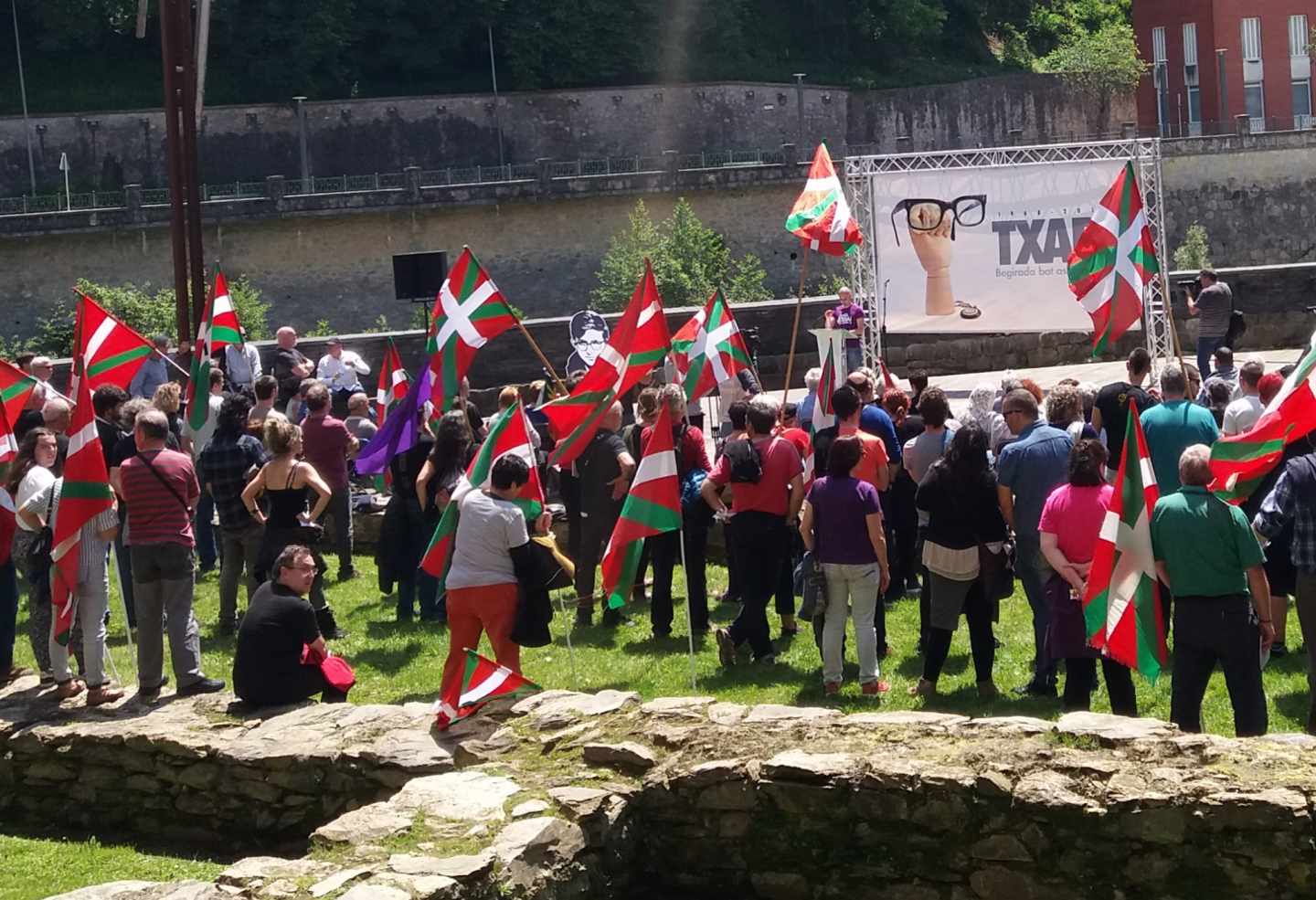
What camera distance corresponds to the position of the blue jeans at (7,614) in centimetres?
1210

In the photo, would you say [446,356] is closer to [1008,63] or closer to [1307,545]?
[1307,545]

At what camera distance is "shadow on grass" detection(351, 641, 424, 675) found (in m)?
12.9

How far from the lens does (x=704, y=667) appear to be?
40.0ft

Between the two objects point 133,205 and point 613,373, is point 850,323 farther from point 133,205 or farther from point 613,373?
point 133,205

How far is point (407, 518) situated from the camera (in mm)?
14336

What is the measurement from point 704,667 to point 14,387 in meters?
5.99

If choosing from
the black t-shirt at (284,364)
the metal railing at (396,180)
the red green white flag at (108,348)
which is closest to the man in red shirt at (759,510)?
the red green white flag at (108,348)

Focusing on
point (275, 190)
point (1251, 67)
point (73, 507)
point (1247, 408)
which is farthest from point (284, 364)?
point (1251, 67)

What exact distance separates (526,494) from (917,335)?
637 inches

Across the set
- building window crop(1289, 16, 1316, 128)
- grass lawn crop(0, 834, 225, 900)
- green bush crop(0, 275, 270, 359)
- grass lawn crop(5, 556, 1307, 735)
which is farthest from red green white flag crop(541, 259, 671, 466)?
building window crop(1289, 16, 1316, 128)

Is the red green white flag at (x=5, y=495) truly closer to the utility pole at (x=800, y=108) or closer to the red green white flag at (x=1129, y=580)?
the red green white flag at (x=1129, y=580)

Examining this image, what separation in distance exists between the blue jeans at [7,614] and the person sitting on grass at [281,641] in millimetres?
2158

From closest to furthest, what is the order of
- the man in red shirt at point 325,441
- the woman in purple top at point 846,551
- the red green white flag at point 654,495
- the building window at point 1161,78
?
the woman in purple top at point 846,551, the red green white flag at point 654,495, the man in red shirt at point 325,441, the building window at point 1161,78

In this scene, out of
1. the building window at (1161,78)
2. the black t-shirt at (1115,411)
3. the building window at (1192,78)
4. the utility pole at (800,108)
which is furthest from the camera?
the building window at (1161,78)
